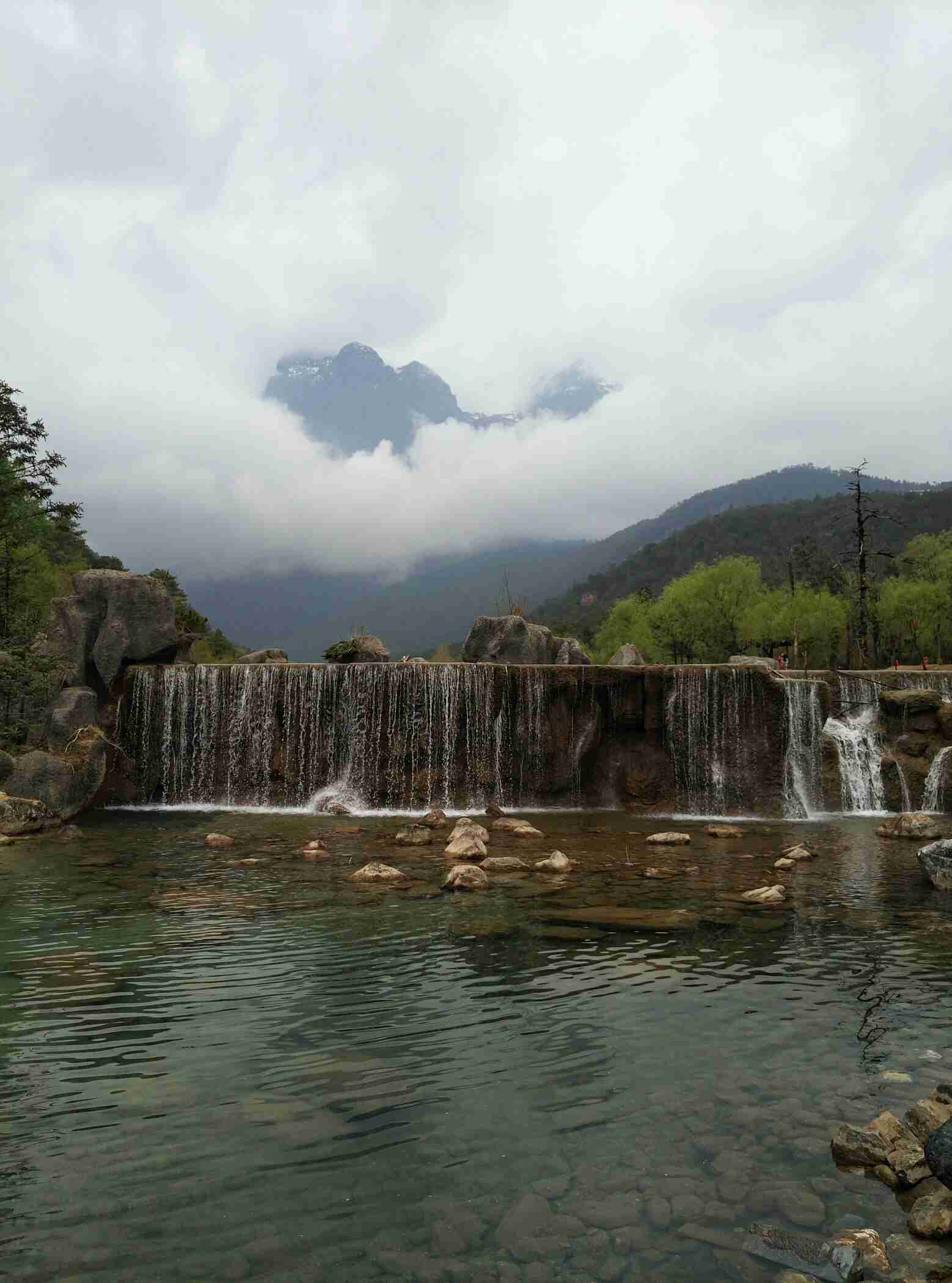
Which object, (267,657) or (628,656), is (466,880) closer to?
(267,657)

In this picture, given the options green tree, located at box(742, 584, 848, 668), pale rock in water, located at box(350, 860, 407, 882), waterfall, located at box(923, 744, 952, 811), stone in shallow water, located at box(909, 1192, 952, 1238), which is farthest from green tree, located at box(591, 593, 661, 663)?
stone in shallow water, located at box(909, 1192, 952, 1238)

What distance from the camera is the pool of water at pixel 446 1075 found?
15.6ft

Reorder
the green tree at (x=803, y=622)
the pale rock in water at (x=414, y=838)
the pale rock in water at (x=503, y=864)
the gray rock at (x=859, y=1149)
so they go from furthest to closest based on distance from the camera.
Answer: the green tree at (x=803, y=622) < the pale rock in water at (x=414, y=838) < the pale rock in water at (x=503, y=864) < the gray rock at (x=859, y=1149)

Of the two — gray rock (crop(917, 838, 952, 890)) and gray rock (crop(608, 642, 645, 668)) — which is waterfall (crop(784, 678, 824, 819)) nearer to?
gray rock (crop(608, 642, 645, 668))

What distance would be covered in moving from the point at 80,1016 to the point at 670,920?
7.45 m

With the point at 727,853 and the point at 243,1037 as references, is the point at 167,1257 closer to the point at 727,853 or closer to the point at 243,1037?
the point at 243,1037

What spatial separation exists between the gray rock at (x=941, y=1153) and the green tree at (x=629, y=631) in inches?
2562

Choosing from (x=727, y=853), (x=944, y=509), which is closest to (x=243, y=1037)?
(x=727, y=853)

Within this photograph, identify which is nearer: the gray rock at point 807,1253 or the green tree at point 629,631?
the gray rock at point 807,1253

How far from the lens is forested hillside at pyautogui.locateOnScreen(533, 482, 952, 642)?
11425cm

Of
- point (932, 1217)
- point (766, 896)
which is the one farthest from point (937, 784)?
point (932, 1217)

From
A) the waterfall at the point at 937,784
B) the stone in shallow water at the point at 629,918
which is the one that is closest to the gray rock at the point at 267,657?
the waterfall at the point at 937,784

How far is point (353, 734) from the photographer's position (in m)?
27.2

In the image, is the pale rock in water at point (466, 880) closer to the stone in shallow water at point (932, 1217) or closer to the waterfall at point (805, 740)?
the stone in shallow water at point (932, 1217)
